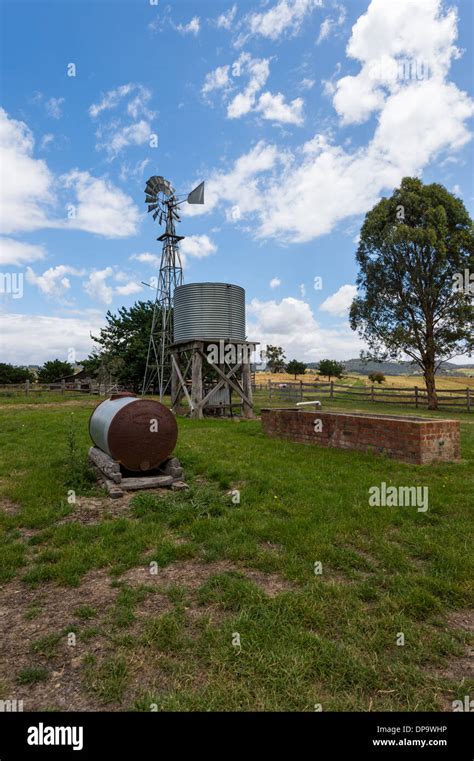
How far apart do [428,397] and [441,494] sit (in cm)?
2289

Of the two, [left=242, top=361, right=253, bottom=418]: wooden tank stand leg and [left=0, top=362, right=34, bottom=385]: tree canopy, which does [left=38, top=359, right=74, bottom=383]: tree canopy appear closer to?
[left=0, top=362, right=34, bottom=385]: tree canopy

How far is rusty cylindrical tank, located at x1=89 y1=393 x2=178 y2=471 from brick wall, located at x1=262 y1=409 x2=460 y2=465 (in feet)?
13.6

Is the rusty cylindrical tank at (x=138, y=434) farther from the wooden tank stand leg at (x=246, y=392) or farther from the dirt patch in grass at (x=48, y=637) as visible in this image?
the wooden tank stand leg at (x=246, y=392)

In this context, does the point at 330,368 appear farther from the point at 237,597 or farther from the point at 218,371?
the point at 237,597

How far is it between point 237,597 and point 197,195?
24.2 metres

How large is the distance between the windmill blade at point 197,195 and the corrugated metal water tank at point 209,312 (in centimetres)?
954

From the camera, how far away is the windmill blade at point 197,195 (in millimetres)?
23891

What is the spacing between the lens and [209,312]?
1653cm

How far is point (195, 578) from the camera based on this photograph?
4023mm

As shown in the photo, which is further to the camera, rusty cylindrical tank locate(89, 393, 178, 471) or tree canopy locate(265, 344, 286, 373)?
tree canopy locate(265, 344, 286, 373)

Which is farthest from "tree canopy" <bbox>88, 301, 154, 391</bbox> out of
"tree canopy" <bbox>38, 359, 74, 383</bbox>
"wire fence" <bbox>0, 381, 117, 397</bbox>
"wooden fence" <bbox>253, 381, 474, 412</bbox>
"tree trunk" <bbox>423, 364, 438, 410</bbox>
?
"tree canopy" <bbox>38, 359, 74, 383</bbox>

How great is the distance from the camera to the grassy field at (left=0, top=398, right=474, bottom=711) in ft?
8.59

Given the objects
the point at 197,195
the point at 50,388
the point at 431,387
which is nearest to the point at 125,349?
the point at 50,388
